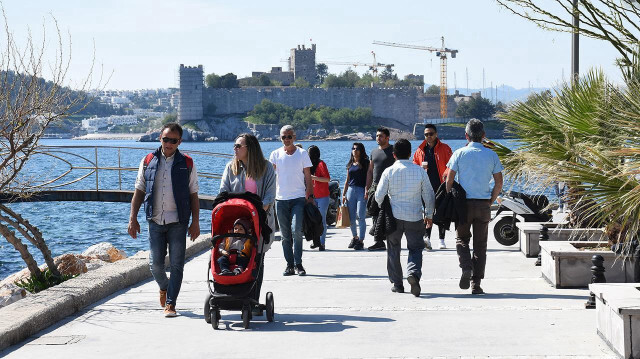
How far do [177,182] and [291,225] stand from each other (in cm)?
293

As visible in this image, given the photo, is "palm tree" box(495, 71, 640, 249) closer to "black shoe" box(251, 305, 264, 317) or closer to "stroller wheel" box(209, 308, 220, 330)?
"black shoe" box(251, 305, 264, 317)

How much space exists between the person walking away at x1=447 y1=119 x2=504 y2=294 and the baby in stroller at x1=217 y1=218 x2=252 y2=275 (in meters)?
2.19

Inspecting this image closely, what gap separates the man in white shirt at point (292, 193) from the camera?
1015 centimetres

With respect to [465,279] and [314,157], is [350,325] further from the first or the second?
[314,157]

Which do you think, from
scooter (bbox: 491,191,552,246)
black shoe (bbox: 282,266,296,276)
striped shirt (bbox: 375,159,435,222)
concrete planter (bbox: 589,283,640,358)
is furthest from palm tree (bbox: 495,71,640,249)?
black shoe (bbox: 282,266,296,276)

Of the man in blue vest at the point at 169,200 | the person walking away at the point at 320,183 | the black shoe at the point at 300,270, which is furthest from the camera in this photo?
the person walking away at the point at 320,183

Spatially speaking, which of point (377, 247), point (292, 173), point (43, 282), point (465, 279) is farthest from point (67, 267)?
point (465, 279)

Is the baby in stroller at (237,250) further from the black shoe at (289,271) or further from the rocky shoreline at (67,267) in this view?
the rocky shoreline at (67,267)

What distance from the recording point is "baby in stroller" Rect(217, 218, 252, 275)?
24.0 ft

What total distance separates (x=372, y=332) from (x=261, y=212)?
1.38 m

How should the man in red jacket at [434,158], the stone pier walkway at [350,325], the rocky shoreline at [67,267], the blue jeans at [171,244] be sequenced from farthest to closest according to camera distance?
the man in red jacket at [434,158] < the rocky shoreline at [67,267] < the blue jeans at [171,244] < the stone pier walkway at [350,325]

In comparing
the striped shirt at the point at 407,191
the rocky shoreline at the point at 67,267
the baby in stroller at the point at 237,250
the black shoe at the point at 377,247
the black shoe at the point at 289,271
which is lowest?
the rocky shoreline at the point at 67,267

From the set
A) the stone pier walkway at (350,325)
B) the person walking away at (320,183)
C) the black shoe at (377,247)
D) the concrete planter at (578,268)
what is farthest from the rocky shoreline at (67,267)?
the concrete planter at (578,268)

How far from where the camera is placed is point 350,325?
7.05 m
